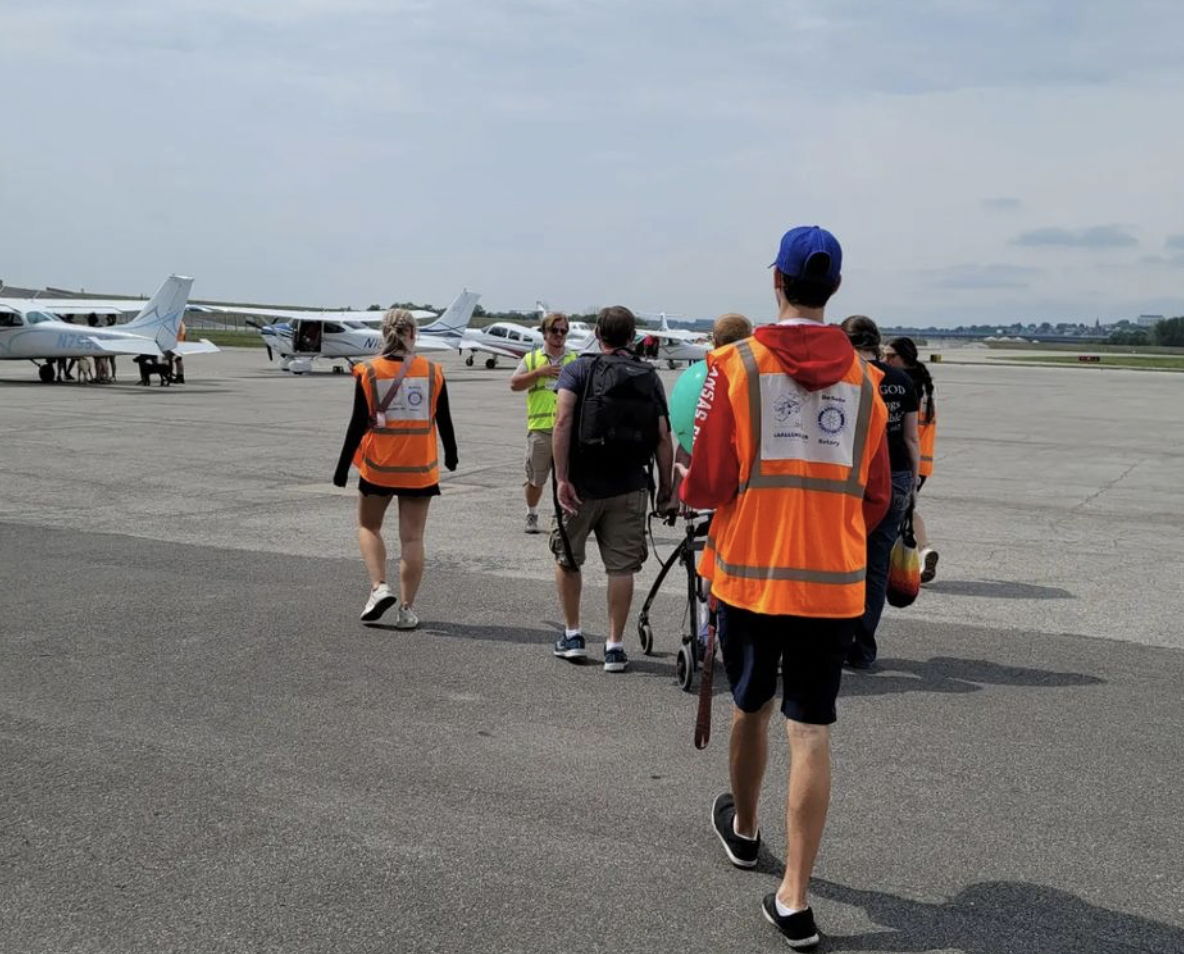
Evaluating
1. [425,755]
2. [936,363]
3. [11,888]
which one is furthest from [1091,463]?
[936,363]

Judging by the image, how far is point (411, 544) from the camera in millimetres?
7340

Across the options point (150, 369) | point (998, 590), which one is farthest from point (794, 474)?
point (150, 369)

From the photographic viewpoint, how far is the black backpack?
20.5ft

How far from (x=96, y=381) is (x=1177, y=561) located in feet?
103

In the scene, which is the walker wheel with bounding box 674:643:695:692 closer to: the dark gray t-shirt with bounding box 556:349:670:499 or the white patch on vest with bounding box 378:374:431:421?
the dark gray t-shirt with bounding box 556:349:670:499

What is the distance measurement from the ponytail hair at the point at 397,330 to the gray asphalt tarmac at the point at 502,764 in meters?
1.66

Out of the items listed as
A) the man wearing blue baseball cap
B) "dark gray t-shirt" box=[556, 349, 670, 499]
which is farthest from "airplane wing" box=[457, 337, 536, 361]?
the man wearing blue baseball cap

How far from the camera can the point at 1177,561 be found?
9.95m

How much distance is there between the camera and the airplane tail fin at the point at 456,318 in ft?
178

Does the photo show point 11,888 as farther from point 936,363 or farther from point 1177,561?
point 936,363

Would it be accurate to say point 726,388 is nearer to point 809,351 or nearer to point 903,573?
point 809,351

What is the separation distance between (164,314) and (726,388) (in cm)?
3632

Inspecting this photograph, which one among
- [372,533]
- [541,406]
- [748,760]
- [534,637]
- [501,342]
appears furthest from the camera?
[501,342]

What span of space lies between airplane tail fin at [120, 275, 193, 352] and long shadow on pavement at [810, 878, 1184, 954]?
115 ft
